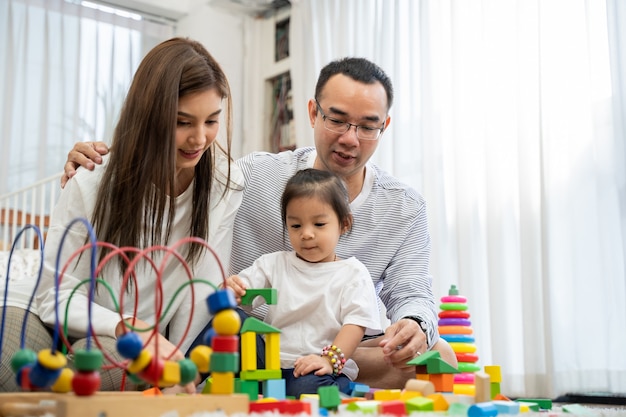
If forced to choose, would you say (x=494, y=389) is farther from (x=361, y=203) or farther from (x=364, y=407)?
(x=361, y=203)

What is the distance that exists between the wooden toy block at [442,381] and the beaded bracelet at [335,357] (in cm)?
22

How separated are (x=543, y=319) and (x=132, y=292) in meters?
1.75

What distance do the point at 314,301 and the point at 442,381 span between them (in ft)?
1.38

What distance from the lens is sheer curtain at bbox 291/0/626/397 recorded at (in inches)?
102

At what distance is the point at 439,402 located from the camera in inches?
45.4

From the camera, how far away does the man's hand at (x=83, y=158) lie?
162cm

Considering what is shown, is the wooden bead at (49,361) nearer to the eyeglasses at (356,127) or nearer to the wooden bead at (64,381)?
the wooden bead at (64,381)

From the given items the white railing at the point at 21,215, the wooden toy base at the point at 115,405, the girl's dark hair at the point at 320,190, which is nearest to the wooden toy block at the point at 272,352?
the wooden toy base at the point at 115,405

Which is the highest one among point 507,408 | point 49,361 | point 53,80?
point 53,80

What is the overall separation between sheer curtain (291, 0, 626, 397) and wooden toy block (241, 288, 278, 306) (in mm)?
1589

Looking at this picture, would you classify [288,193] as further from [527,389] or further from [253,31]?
[253,31]

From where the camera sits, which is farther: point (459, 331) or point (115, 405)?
point (459, 331)

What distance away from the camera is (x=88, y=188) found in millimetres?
1556

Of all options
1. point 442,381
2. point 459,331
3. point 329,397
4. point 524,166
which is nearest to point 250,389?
point 329,397
